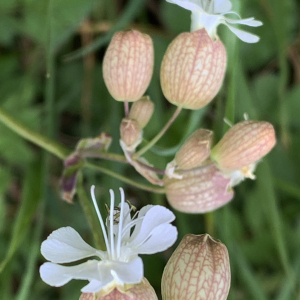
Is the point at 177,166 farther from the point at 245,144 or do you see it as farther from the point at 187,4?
the point at 187,4

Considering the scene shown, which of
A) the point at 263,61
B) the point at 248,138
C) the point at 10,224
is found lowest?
the point at 10,224

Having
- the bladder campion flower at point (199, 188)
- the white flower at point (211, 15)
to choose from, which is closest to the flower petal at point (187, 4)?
the white flower at point (211, 15)

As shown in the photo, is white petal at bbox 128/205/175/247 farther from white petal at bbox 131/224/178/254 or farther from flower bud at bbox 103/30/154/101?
flower bud at bbox 103/30/154/101

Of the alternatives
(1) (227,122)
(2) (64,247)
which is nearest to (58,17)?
(1) (227,122)

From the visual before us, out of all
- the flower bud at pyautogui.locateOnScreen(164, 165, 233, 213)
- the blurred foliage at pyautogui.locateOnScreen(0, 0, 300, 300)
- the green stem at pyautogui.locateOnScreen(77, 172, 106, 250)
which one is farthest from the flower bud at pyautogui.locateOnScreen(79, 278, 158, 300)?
the blurred foliage at pyautogui.locateOnScreen(0, 0, 300, 300)

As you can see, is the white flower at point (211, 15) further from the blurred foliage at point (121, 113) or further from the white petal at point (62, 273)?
the white petal at point (62, 273)

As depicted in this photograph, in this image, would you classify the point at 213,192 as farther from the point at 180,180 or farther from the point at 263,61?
the point at 263,61

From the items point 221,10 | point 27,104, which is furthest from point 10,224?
point 221,10
